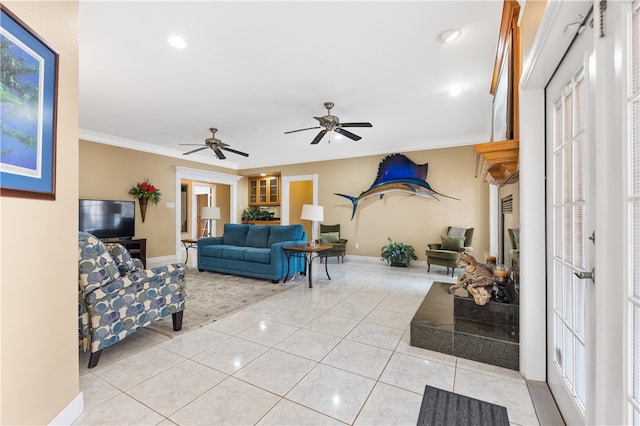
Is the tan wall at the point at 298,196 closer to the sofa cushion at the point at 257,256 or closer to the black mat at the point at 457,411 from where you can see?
the sofa cushion at the point at 257,256

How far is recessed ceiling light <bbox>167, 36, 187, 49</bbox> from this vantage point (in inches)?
94.1

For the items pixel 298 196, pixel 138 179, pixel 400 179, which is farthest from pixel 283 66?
pixel 298 196

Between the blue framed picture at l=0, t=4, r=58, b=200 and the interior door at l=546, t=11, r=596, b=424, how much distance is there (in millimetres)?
2278

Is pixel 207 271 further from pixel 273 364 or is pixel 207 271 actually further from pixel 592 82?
pixel 592 82

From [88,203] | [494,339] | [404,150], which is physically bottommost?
[494,339]

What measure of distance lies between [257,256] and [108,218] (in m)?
3.30

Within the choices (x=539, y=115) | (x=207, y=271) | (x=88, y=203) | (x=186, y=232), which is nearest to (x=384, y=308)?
(x=539, y=115)

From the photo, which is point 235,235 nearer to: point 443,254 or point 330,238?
point 330,238

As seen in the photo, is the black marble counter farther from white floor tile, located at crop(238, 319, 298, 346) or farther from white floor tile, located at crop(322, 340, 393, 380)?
white floor tile, located at crop(238, 319, 298, 346)

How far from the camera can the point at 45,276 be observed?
1.25 metres

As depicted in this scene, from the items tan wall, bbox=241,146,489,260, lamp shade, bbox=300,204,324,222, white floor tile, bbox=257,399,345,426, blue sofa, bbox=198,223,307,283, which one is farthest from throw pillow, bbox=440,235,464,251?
white floor tile, bbox=257,399,345,426

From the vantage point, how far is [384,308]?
10.2 feet

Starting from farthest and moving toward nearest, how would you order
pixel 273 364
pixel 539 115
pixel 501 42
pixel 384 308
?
pixel 384 308, pixel 501 42, pixel 273 364, pixel 539 115

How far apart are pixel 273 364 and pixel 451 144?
5.26m
